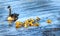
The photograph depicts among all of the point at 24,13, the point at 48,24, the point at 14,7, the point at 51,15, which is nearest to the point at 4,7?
the point at 14,7

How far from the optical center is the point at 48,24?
41.3 ft

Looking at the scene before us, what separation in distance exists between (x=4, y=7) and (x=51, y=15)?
196 inches

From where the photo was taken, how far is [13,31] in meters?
11.4

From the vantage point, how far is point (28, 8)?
1725 cm

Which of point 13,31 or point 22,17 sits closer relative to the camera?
point 13,31

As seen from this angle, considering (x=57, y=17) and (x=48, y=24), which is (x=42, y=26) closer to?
(x=48, y=24)

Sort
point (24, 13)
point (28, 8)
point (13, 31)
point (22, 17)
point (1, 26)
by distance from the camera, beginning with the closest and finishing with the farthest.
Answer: point (13, 31) < point (1, 26) < point (22, 17) < point (24, 13) < point (28, 8)

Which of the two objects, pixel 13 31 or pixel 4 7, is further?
pixel 4 7

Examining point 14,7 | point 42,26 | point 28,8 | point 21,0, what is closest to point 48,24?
point 42,26

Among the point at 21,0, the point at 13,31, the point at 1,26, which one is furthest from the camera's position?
the point at 21,0

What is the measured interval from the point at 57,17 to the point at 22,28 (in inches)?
119

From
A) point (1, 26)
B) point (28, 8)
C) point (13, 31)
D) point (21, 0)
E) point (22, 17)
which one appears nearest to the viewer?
point (13, 31)

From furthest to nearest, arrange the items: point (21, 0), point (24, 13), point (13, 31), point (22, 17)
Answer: point (21, 0) < point (24, 13) < point (22, 17) < point (13, 31)

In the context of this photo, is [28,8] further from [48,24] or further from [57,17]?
[48,24]
